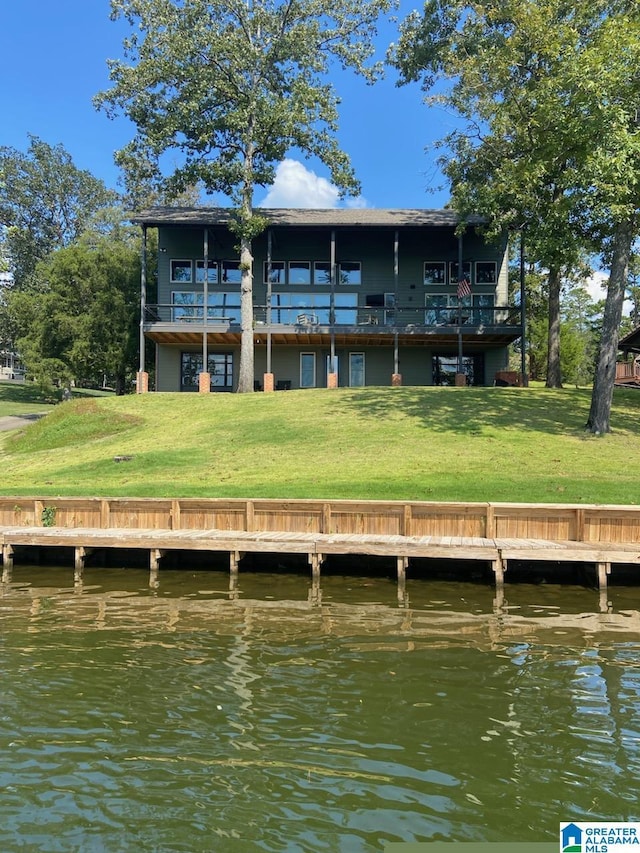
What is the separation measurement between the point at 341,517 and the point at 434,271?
25.2 meters

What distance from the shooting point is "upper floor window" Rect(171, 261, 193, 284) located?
34.4m

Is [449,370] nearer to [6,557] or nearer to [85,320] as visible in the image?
[85,320]

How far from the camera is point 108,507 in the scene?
1361 centimetres

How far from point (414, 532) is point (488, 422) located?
1013 cm

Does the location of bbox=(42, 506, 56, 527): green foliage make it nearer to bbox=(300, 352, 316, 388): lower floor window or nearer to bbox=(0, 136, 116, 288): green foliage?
bbox=(300, 352, 316, 388): lower floor window

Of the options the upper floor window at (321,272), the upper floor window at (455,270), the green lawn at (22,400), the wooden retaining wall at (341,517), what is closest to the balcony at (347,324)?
the upper floor window at (321,272)

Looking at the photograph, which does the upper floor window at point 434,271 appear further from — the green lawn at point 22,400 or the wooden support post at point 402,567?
the green lawn at point 22,400

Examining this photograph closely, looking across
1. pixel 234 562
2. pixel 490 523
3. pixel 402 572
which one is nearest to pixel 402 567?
pixel 402 572

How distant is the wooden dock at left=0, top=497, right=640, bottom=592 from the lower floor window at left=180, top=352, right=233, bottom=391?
69.4 ft

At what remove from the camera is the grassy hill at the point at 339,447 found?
15.4m

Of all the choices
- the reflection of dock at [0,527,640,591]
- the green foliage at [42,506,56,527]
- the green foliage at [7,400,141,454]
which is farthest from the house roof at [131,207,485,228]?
the reflection of dock at [0,527,640,591]

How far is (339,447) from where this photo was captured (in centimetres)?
1947

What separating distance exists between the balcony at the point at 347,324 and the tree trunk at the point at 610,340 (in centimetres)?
981

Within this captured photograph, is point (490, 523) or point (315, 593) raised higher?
point (490, 523)
